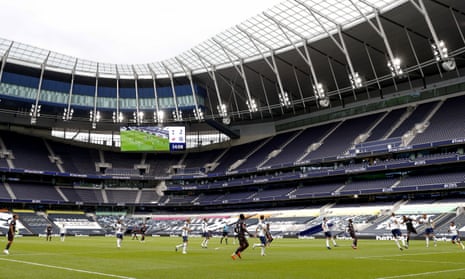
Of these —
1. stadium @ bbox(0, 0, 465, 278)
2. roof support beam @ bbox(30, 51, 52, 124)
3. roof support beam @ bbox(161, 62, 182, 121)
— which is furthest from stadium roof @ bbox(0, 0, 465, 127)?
roof support beam @ bbox(30, 51, 52, 124)

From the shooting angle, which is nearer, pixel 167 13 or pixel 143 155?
pixel 167 13

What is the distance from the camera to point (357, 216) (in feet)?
172

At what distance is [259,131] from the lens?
285 ft

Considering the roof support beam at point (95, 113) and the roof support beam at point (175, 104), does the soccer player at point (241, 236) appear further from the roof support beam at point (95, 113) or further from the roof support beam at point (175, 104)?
the roof support beam at point (95, 113)

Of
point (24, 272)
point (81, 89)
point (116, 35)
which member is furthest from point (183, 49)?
point (24, 272)

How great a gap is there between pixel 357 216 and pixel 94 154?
57.3 metres

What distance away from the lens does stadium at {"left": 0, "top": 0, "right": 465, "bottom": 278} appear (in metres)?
52.3

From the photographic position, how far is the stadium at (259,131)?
5231 cm

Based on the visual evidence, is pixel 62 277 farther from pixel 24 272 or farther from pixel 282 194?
pixel 282 194

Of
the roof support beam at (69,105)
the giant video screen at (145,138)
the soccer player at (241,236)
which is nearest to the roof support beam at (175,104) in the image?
the giant video screen at (145,138)

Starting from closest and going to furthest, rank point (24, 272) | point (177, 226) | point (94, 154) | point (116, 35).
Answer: point (24, 272), point (116, 35), point (177, 226), point (94, 154)

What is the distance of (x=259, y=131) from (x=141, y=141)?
23.3m

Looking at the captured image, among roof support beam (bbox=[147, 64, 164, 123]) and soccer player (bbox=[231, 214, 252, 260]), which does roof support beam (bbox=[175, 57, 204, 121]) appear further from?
soccer player (bbox=[231, 214, 252, 260])

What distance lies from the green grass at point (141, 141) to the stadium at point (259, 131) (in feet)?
0.61
